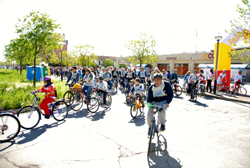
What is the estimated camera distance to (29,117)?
194 inches

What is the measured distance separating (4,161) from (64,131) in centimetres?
172

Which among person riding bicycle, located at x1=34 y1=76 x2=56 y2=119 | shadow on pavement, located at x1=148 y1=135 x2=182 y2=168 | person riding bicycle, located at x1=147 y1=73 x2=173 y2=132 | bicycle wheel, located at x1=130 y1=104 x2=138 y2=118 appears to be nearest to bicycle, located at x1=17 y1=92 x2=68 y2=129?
person riding bicycle, located at x1=34 y1=76 x2=56 y2=119

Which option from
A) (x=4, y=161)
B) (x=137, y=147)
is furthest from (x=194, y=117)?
(x=4, y=161)

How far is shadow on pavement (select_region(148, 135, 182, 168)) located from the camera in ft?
10.4

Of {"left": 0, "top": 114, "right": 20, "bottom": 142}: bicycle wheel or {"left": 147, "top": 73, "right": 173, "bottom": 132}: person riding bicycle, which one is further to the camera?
{"left": 0, "top": 114, "right": 20, "bottom": 142}: bicycle wheel

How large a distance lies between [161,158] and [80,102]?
16.8 feet

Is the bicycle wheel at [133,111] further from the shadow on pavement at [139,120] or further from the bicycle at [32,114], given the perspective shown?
the bicycle at [32,114]

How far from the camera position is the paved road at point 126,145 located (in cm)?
328

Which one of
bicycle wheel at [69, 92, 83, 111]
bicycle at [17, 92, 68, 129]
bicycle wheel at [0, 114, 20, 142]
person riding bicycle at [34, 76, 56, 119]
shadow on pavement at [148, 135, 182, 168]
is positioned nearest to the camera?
shadow on pavement at [148, 135, 182, 168]

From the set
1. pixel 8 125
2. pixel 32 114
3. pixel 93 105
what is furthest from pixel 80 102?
pixel 8 125

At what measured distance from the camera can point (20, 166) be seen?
10.2 ft

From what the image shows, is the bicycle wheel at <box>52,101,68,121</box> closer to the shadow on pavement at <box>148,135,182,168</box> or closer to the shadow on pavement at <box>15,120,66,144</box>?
the shadow on pavement at <box>15,120,66,144</box>

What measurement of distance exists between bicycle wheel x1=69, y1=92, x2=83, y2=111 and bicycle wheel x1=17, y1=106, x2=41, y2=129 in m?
2.29

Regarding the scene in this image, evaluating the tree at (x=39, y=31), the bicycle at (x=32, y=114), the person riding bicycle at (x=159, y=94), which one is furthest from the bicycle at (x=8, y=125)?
the tree at (x=39, y=31)
